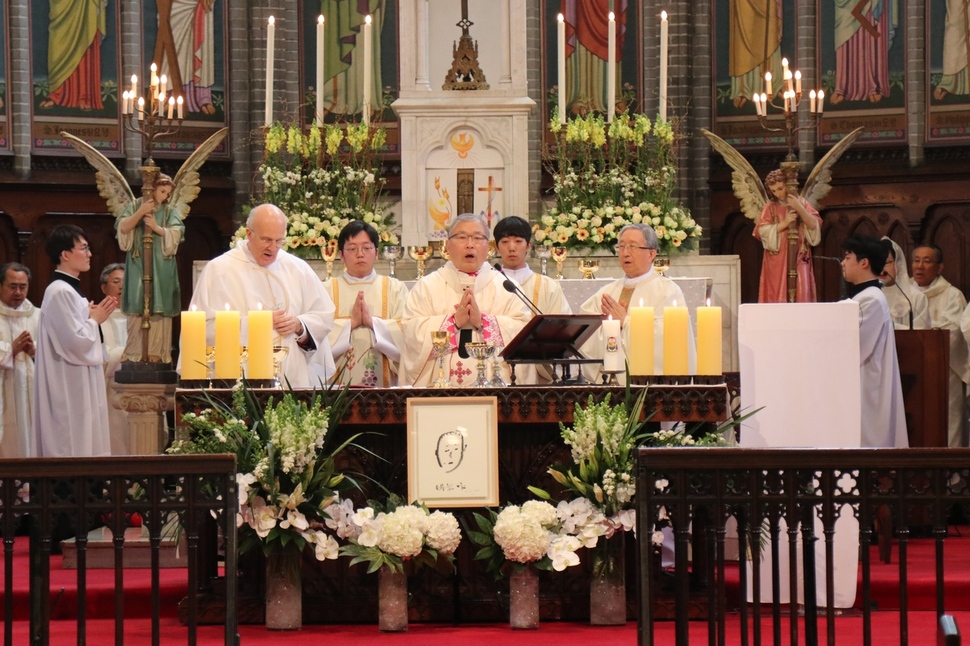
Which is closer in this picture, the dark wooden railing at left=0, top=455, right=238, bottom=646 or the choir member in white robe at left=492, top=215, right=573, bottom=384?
the dark wooden railing at left=0, top=455, right=238, bottom=646

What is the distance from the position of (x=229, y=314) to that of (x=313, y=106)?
8429mm

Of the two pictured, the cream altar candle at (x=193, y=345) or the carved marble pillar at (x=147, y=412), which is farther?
the carved marble pillar at (x=147, y=412)

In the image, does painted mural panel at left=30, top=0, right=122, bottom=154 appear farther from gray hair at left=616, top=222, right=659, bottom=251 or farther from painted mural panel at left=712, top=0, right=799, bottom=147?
gray hair at left=616, top=222, right=659, bottom=251

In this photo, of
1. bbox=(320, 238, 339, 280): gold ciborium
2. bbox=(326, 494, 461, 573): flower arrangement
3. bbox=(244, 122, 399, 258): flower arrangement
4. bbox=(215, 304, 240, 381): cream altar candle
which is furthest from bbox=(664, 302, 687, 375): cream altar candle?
bbox=(244, 122, 399, 258): flower arrangement

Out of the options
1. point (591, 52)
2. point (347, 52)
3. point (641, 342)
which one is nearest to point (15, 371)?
point (641, 342)

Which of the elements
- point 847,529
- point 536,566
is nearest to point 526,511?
point 536,566

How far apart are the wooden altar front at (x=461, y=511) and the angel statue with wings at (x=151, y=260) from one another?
3.71 m

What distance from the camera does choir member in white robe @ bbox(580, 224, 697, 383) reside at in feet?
23.5

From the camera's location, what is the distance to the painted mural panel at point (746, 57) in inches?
536

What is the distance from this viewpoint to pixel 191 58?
45.8 ft

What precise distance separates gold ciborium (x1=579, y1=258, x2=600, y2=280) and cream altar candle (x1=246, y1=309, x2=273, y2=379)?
12.1 ft

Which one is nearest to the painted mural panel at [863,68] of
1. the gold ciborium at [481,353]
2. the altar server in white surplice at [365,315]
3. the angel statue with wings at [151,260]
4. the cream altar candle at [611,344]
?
the angel statue with wings at [151,260]

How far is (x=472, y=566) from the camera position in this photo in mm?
6094

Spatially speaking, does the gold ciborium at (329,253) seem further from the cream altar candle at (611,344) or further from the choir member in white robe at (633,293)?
the cream altar candle at (611,344)
